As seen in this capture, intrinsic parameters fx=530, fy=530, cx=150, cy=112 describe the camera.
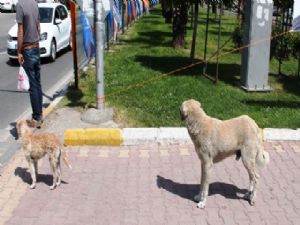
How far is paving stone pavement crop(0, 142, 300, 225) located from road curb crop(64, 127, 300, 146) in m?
0.12

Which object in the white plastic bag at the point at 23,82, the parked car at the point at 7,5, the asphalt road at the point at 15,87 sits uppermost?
the white plastic bag at the point at 23,82

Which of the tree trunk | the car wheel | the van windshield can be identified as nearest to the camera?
the car wheel

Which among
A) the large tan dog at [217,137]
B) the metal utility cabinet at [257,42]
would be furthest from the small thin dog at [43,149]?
the metal utility cabinet at [257,42]

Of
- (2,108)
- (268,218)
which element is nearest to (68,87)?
(2,108)

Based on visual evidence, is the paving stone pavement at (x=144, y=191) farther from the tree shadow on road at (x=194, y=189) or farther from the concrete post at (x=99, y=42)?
the concrete post at (x=99, y=42)

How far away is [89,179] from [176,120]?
8.12ft

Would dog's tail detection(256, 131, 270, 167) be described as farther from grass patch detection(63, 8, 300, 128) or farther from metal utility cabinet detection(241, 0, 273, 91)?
metal utility cabinet detection(241, 0, 273, 91)

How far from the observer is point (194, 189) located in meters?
6.34

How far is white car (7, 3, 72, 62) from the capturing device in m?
15.5

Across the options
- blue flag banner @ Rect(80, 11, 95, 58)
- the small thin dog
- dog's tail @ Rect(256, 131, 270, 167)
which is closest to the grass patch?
blue flag banner @ Rect(80, 11, 95, 58)

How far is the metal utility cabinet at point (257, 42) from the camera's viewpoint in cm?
1042

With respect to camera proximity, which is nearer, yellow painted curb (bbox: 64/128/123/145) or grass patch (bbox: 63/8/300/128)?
yellow painted curb (bbox: 64/128/123/145)

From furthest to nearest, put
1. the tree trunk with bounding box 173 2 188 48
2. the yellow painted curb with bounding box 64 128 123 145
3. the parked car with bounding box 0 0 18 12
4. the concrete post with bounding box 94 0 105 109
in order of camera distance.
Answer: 1. the parked car with bounding box 0 0 18 12
2. the tree trunk with bounding box 173 2 188 48
3. the concrete post with bounding box 94 0 105 109
4. the yellow painted curb with bounding box 64 128 123 145

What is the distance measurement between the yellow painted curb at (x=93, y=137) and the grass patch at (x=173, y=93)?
0.71 m
